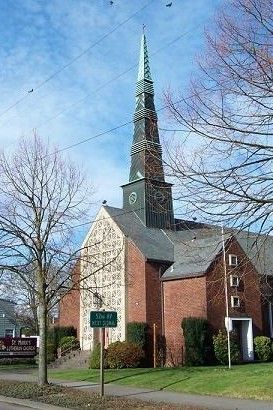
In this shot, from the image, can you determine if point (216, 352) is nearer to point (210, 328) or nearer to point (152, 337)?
point (210, 328)

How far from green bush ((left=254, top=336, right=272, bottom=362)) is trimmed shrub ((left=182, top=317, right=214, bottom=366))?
3.94 m

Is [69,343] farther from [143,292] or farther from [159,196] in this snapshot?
[159,196]

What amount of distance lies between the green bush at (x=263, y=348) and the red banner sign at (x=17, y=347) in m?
14.9

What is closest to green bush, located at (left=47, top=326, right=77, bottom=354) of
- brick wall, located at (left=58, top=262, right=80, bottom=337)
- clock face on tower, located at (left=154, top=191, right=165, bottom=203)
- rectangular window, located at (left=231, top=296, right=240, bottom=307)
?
brick wall, located at (left=58, top=262, right=80, bottom=337)

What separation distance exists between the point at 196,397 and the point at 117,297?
19.3 metres

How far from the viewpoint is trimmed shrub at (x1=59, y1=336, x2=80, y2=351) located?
3716 cm

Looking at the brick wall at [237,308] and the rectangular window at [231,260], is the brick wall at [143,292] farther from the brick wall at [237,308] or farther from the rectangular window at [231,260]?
the rectangular window at [231,260]

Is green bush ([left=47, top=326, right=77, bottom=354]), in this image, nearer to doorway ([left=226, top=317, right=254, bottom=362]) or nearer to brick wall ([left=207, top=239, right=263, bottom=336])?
brick wall ([left=207, top=239, right=263, bottom=336])

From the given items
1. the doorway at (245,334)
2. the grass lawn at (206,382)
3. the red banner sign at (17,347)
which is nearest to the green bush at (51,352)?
the red banner sign at (17,347)

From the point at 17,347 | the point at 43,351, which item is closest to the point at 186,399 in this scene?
the point at 43,351

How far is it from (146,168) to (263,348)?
1006 inches

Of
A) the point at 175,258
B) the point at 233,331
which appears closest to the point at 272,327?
the point at 233,331

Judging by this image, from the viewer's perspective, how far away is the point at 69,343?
123 ft

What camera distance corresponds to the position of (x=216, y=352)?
101 ft
